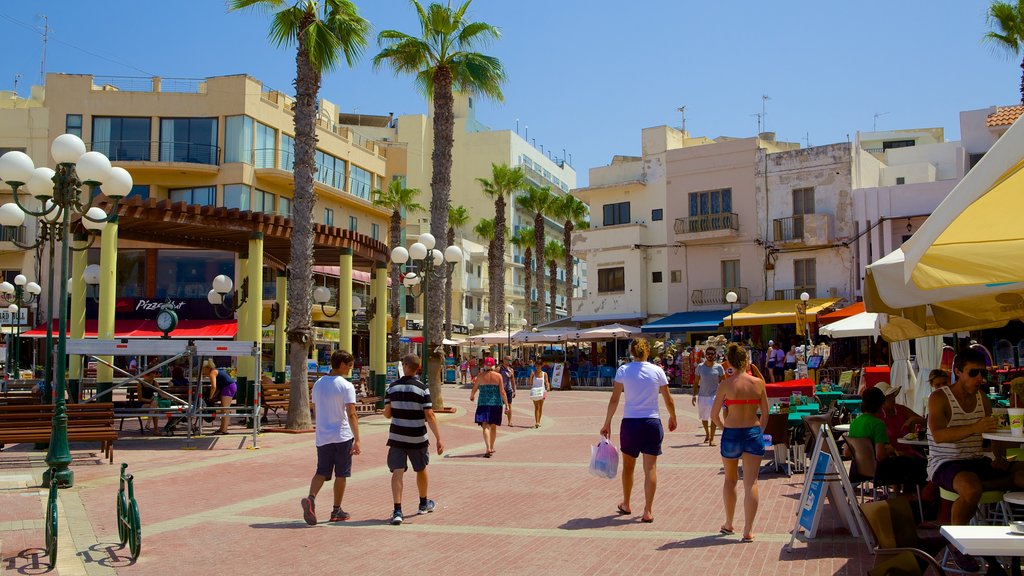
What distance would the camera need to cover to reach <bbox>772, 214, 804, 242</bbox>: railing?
3928 cm

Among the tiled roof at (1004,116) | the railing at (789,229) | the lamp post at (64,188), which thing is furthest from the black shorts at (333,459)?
the railing at (789,229)

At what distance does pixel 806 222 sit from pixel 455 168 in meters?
40.3

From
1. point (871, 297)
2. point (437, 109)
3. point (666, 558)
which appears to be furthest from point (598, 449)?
point (437, 109)

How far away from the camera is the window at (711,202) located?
41969mm

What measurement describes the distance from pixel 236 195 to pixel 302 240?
24.7 m

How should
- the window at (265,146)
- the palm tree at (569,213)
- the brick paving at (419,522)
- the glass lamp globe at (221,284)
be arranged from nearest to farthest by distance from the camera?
the brick paving at (419,522)
the glass lamp globe at (221,284)
the window at (265,146)
the palm tree at (569,213)

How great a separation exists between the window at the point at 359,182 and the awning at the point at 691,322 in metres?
19.2

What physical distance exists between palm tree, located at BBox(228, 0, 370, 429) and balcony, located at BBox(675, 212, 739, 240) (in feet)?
83.0

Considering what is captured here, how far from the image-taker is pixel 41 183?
13047mm

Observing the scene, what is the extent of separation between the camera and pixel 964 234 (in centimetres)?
624

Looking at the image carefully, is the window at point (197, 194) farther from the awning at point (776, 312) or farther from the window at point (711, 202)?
the awning at point (776, 312)

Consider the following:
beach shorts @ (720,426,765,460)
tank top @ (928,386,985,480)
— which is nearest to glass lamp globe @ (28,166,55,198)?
beach shorts @ (720,426,765,460)

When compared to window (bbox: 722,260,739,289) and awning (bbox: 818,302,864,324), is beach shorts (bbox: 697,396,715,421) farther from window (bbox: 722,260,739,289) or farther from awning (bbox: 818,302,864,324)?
window (bbox: 722,260,739,289)

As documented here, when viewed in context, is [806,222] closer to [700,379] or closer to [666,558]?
[700,379]
